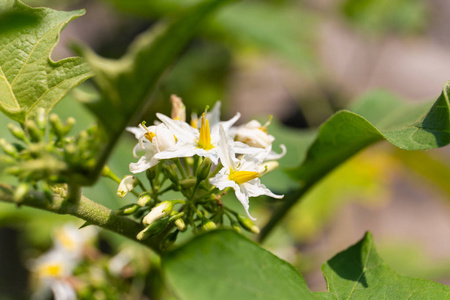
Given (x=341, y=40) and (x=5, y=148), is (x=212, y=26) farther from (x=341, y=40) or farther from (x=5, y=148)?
(x=5, y=148)

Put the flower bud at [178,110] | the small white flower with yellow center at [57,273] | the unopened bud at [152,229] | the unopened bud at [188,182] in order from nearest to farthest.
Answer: the unopened bud at [152,229] < the unopened bud at [188,182] < the flower bud at [178,110] < the small white flower with yellow center at [57,273]

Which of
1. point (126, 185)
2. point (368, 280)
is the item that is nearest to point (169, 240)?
point (126, 185)

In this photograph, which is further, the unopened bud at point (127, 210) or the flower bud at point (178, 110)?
the flower bud at point (178, 110)

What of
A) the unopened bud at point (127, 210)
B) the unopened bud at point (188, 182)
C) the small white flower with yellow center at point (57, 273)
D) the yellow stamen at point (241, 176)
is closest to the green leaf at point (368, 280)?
the yellow stamen at point (241, 176)

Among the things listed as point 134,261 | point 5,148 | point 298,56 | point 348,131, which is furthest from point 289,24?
point 5,148

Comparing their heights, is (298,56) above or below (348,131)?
below

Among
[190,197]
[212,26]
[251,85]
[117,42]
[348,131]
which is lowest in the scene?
[251,85]

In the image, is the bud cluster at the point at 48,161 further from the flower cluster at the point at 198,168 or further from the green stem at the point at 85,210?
the flower cluster at the point at 198,168
